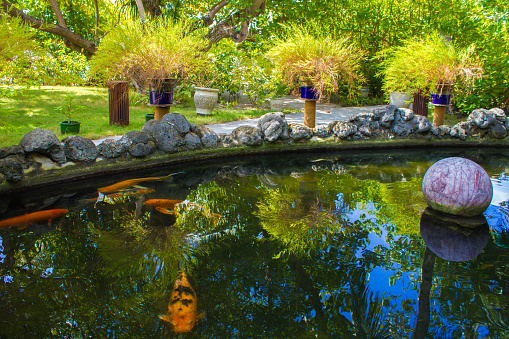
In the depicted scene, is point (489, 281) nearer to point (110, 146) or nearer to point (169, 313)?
point (169, 313)

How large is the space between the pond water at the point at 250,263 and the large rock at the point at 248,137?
1.53m

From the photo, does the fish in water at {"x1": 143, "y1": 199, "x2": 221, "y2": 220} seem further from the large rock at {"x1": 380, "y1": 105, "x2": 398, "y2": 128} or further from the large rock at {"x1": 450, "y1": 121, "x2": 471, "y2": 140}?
the large rock at {"x1": 450, "y1": 121, "x2": 471, "y2": 140}

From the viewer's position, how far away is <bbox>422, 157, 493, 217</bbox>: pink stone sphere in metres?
3.83

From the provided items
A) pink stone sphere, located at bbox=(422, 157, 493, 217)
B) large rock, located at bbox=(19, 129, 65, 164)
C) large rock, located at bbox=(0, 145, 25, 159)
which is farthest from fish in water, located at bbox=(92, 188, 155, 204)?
pink stone sphere, located at bbox=(422, 157, 493, 217)

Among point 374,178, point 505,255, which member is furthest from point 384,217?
point 374,178

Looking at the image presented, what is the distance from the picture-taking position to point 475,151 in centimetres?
735

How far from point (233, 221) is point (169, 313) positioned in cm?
159

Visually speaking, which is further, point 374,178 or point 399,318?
point 374,178

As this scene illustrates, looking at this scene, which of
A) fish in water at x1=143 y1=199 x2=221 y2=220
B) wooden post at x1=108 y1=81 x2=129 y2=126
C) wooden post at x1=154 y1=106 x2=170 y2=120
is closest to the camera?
fish in water at x1=143 y1=199 x2=221 y2=220

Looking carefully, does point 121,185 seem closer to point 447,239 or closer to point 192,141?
point 192,141

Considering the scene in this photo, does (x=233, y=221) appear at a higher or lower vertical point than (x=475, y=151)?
lower

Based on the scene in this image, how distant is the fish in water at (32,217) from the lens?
3.74 metres

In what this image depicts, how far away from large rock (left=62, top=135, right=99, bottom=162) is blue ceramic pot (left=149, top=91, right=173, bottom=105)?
1343 millimetres

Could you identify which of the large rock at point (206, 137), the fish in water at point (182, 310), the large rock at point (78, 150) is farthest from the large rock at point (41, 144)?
the fish in water at point (182, 310)
